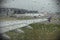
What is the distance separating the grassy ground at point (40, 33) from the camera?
2066 mm

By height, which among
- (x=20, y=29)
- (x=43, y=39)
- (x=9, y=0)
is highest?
(x=9, y=0)

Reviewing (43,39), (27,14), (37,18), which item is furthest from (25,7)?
(43,39)

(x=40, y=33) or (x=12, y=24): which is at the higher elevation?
(x=12, y=24)

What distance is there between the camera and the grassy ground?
6.78 ft

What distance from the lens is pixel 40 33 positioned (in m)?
2.10

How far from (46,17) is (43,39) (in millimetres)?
319

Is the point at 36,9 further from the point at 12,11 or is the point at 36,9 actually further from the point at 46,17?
the point at 12,11

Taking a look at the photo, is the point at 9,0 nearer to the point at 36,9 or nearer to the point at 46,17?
the point at 36,9

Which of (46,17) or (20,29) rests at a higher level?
(46,17)

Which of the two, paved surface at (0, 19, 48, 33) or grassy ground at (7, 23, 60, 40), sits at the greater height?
paved surface at (0, 19, 48, 33)

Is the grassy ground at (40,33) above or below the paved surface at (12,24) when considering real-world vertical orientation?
below

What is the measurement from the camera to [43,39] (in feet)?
6.94

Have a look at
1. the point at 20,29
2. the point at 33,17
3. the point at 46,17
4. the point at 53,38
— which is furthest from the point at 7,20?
the point at 53,38

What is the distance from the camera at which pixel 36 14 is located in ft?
6.89
